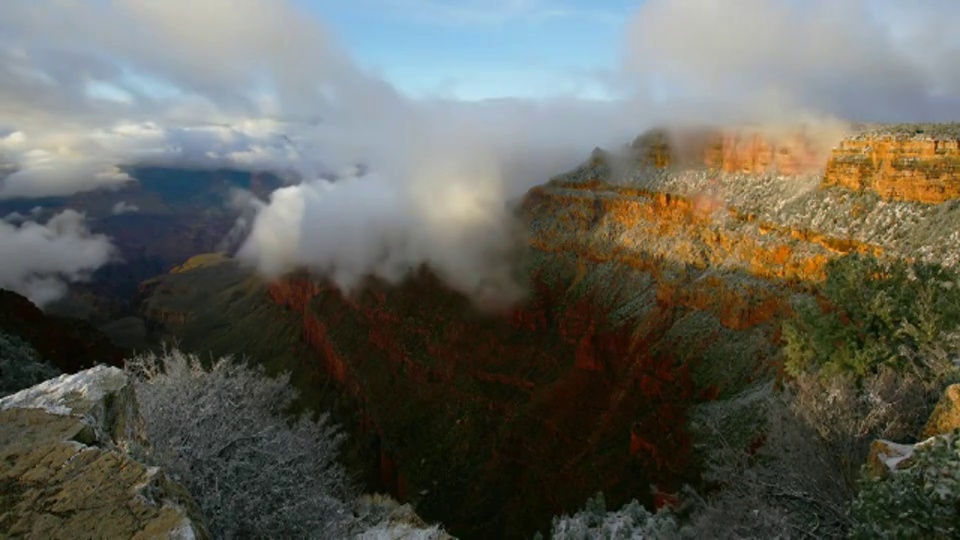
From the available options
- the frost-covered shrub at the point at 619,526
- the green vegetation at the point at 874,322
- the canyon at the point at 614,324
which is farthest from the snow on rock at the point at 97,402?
the canyon at the point at 614,324

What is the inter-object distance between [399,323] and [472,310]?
35.8ft

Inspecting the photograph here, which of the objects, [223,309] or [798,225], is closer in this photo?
[798,225]

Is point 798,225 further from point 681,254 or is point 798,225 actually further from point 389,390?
point 389,390

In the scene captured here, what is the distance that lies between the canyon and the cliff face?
127 millimetres

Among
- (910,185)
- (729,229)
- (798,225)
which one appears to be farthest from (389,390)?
(910,185)

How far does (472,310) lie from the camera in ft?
225

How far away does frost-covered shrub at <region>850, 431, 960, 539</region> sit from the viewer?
783 centimetres

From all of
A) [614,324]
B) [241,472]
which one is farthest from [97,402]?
[614,324]

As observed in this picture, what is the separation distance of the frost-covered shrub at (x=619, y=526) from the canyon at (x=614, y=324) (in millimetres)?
8134

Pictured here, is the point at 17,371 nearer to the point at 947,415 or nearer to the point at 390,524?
the point at 390,524

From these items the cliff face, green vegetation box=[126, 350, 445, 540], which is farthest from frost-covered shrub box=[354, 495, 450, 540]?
the cliff face

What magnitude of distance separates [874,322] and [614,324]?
3574cm

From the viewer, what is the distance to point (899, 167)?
43.5 metres

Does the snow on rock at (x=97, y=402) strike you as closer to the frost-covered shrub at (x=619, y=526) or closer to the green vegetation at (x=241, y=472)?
the green vegetation at (x=241, y=472)
